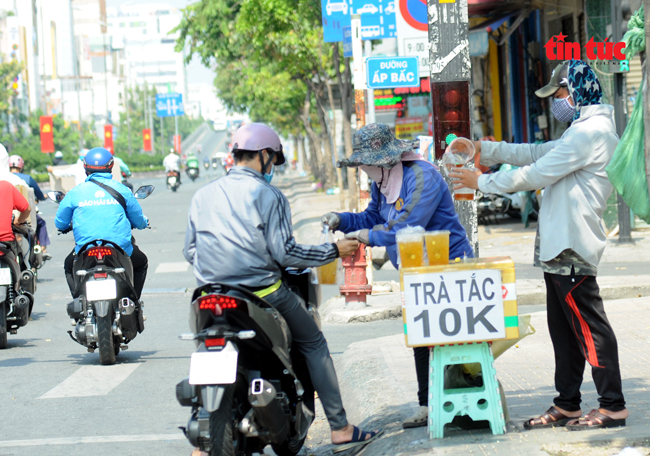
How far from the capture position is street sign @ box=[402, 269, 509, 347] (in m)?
4.66

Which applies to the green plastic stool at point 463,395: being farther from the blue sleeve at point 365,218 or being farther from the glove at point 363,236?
the blue sleeve at point 365,218

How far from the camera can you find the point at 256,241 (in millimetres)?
4492

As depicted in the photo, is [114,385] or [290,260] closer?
[290,260]

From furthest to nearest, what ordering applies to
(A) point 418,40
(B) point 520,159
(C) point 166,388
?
(A) point 418,40 → (C) point 166,388 → (B) point 520,159

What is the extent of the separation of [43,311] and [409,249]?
7.84 m

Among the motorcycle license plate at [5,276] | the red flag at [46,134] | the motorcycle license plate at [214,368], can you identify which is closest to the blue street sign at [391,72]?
the motorcycle license plate at [5,276]

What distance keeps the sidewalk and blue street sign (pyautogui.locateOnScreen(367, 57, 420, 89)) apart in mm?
3743

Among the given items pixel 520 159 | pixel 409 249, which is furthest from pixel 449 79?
pixel 409 249

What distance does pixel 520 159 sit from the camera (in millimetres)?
5059

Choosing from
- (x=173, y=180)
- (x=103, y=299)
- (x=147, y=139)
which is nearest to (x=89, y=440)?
(x=103, y=299)

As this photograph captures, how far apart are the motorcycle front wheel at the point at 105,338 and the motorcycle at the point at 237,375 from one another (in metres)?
3.37

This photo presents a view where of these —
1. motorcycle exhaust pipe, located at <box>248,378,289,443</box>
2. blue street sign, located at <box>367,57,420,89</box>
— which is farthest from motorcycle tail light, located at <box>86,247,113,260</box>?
blue street sign, located at <box>367,57,420,89</box>

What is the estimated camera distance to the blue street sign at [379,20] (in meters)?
11.9

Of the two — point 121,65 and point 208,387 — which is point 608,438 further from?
point 121,65
